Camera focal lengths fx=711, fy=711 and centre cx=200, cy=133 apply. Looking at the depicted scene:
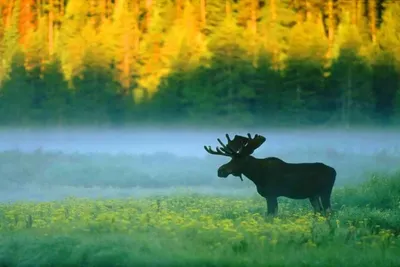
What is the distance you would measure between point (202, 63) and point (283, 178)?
35.0 inches

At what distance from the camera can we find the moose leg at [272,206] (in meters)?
4.17

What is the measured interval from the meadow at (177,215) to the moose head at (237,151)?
145mm

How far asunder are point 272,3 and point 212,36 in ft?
1.41

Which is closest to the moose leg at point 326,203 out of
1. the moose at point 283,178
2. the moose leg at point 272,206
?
the moose at point 283,178

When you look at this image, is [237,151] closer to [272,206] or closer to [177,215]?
[272,206]

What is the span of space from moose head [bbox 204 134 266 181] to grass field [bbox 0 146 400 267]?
0.18 m

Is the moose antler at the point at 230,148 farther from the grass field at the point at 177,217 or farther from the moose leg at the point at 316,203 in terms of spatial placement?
the moose leg at the point at 316,203

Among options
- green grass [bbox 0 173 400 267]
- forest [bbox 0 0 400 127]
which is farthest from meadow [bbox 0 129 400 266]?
forest [bbox 0 0 400 127]

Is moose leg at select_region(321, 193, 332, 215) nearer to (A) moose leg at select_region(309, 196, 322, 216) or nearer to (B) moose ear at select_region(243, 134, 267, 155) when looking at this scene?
(A) moose leg at select_region(309, 196, 322, 216)

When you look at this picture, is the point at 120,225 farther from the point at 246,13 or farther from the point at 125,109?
the point at 246,13

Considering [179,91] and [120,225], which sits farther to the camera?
[179,91]

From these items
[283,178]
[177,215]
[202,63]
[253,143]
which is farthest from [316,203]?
[202,63]

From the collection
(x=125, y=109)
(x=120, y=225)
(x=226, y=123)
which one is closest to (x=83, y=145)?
(x=125, y=109)

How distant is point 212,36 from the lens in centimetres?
443
